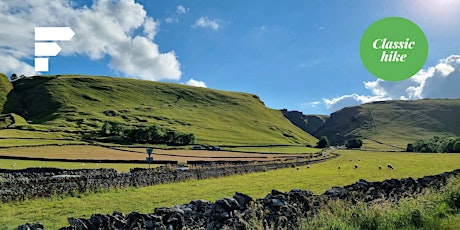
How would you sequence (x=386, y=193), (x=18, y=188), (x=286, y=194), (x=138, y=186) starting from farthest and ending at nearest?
1. (x=138, y=186)
2. (x=18, y=188)
3. (x=386, y=193)
4. (x=286, y=194)

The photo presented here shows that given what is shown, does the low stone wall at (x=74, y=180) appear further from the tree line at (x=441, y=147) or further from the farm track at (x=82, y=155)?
the tree line at (x=441, y=147)

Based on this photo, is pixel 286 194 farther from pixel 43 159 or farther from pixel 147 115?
pixel 147 115

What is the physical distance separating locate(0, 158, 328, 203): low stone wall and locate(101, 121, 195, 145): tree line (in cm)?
8053

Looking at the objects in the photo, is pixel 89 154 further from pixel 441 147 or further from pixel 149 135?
Answer: pixel 441 147

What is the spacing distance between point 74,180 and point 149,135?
9707 cm

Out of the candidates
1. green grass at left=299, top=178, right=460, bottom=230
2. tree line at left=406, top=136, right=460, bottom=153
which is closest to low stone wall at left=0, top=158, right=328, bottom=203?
green grass at left=299, top=178, right=460, bottom=230

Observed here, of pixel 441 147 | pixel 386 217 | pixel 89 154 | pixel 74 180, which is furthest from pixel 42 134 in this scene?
pixel 441 147

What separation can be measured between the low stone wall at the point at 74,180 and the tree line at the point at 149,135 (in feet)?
264

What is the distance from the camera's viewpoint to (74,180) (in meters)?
25.7

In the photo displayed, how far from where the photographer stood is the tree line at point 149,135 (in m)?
120

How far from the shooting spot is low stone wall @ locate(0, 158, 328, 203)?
22547 millimetres

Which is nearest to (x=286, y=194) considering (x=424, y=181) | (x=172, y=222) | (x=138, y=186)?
(x=172, y=222)

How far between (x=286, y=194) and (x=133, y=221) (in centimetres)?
477

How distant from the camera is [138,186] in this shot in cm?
3077
